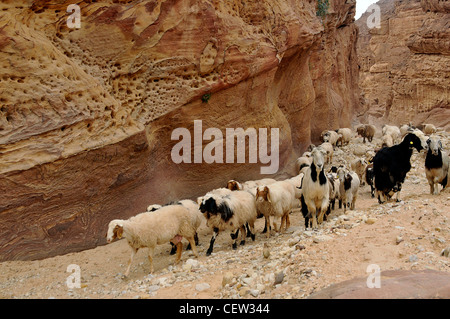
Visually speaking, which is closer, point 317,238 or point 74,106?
point 317,238

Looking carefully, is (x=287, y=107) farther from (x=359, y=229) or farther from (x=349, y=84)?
(x=349, y=84)

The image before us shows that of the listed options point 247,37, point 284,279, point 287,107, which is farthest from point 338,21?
point 284,279

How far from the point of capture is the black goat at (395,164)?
10.1 metres

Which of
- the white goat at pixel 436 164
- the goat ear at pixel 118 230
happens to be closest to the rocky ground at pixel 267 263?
the white goat at pixel 436 164

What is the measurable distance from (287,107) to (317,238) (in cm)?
1182

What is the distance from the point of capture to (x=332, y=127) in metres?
24.5

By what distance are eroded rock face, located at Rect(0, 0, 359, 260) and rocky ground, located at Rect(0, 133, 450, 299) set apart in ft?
3.76

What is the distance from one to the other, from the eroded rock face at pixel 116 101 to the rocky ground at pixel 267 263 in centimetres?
115

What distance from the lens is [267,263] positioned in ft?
22.1

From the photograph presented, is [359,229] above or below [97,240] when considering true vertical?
above

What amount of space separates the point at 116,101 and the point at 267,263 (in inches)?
248

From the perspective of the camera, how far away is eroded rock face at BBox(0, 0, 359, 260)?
8.60 meters

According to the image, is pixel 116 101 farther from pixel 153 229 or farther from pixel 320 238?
pixel 320 238
